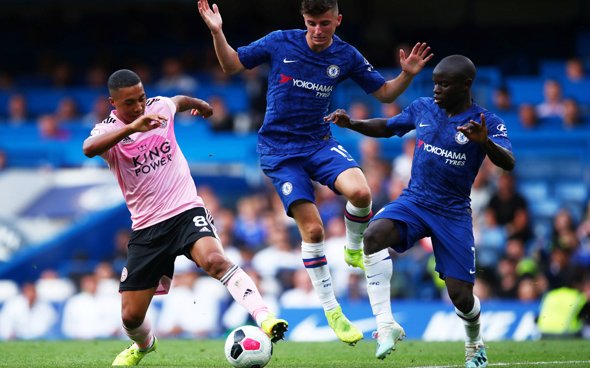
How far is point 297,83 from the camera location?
937cm

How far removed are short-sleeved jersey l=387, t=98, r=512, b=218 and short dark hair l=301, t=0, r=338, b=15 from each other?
3.86 ft

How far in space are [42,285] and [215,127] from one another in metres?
4.62

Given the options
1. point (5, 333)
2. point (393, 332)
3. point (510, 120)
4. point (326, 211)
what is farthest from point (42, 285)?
point (393, 332)

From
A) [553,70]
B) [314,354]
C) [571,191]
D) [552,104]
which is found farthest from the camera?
[553,70]

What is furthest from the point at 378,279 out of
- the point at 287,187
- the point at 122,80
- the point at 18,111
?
the point at 18,111

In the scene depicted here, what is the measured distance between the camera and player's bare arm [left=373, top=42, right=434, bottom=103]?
9.42 meters

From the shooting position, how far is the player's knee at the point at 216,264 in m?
8.50

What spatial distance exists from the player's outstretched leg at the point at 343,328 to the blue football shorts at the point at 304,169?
965 mm

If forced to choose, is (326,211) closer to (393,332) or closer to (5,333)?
(5,333)

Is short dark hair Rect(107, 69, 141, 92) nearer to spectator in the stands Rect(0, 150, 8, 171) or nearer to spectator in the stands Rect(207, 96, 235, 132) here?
spectator in the stands Rect(207, 96, 235, 132)

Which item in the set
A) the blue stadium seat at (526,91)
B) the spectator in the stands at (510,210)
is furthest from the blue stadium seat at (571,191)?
the blue stadium seat at (526,91)

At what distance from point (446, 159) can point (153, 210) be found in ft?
7.89

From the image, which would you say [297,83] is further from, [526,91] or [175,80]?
[175,80]

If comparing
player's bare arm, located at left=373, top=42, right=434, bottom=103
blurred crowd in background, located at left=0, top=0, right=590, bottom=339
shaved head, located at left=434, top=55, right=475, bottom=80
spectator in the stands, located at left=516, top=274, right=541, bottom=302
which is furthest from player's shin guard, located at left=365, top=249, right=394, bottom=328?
spectator in the stands, located at left=516, top=274, right=541, bottom=302
